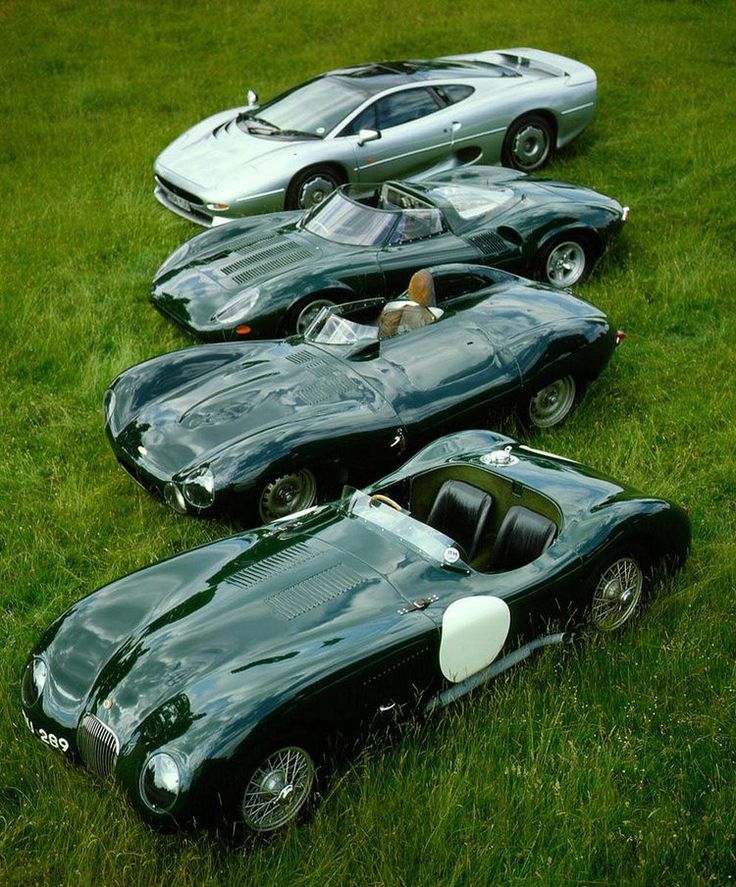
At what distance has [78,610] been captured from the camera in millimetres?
5438

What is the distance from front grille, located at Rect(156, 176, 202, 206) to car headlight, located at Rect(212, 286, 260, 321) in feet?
9.03

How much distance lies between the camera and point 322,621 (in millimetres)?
4996

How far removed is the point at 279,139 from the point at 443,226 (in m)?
2.90

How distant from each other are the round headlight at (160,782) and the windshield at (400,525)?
1.64m

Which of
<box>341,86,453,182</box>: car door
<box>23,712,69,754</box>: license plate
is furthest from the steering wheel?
<box>341,86,453,182</box>: car door

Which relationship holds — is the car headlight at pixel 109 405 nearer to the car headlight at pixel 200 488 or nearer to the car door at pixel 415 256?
the car headlight at pixel 200 488

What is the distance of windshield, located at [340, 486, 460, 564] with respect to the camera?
543 centimetres

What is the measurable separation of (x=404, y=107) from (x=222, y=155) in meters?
2.03

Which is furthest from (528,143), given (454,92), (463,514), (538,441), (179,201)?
(463,514)

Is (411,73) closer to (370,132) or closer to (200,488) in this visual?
(370,132)

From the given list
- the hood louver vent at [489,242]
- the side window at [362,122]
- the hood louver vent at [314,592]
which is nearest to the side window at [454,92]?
the side window at [362,122]

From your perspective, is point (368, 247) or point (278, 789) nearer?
point (278, 789)

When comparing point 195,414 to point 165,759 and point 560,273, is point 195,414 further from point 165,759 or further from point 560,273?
point 560,273

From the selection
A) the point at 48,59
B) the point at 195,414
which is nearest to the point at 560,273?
the point at 195,414
